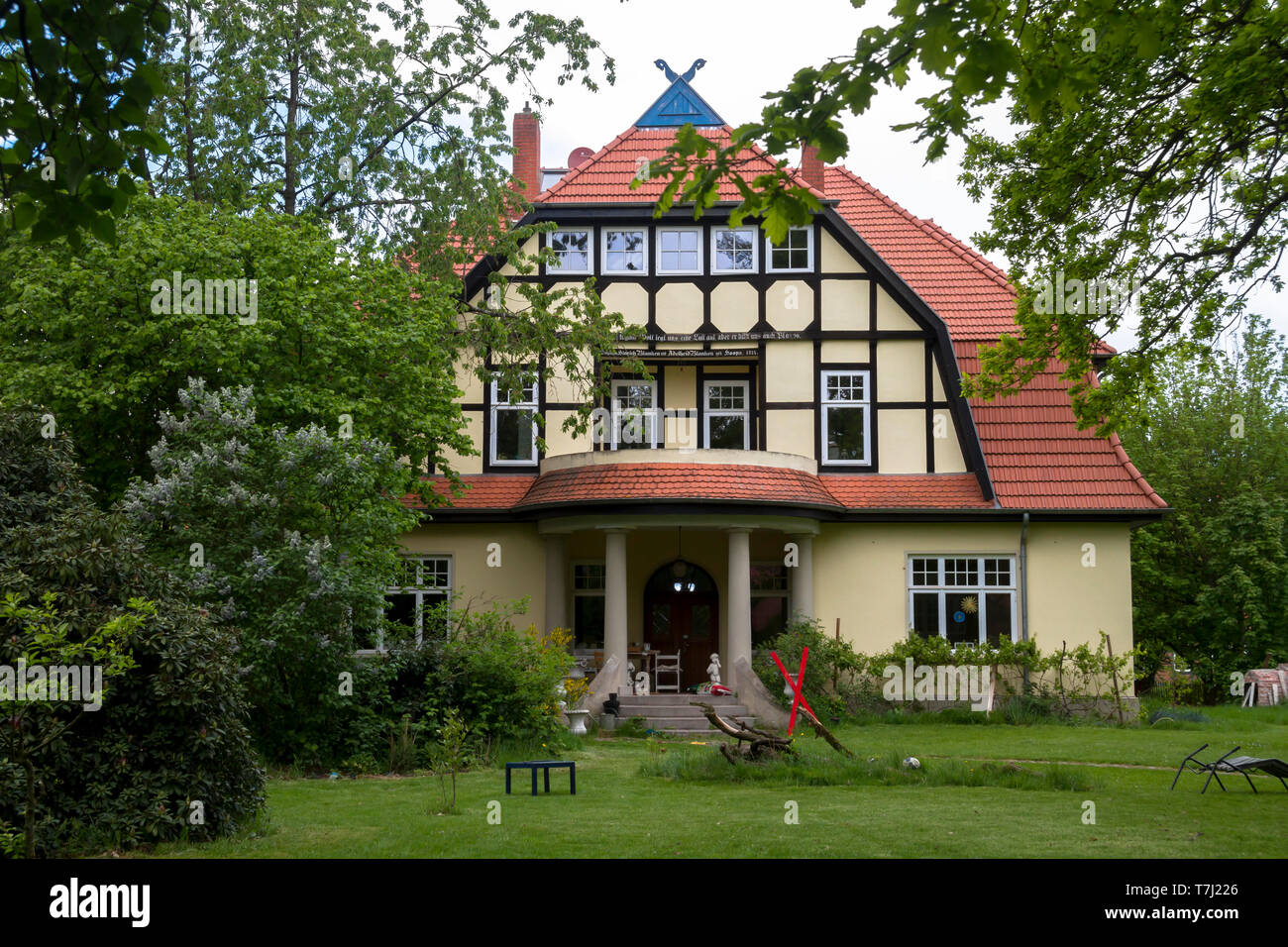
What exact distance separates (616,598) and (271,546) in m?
7.50

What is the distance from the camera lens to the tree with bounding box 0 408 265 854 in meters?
8.91

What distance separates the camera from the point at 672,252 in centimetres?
2383

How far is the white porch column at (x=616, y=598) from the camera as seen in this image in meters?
21.1

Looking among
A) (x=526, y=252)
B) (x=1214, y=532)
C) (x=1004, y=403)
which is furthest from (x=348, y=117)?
(x=1214, y=532)

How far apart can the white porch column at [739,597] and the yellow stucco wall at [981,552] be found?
219 cm

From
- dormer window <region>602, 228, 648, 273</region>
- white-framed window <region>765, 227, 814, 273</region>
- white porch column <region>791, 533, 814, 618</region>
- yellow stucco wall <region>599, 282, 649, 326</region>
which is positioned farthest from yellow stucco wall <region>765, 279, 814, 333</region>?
white porch column <region>791, 533, 814, 618</region>

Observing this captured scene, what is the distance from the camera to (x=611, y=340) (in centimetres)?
2144

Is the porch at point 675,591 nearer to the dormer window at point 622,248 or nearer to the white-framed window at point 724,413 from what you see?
the white-framed window at point 724,413

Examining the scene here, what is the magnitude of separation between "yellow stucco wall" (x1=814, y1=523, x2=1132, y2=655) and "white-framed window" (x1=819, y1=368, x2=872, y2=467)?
1.38 metres

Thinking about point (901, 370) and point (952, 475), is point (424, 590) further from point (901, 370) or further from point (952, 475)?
point (952, 475)

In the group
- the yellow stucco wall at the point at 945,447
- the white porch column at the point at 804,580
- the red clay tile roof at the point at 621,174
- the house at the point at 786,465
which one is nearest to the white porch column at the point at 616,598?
the house at the point at 786,465

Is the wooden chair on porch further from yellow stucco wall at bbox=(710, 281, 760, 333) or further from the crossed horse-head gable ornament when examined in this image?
the crossed horse-head gable ornament
